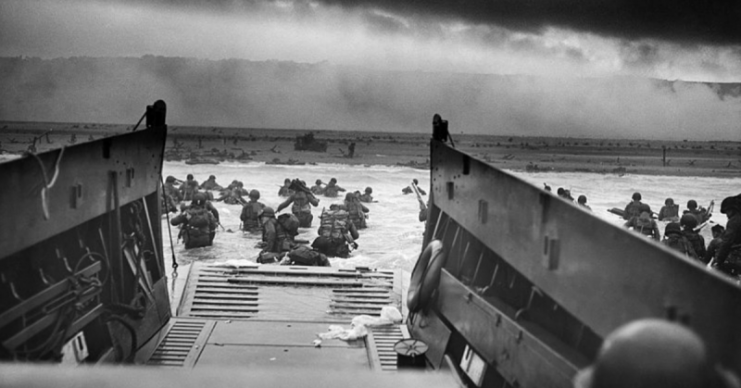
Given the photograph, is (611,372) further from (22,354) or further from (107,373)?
(22,354)

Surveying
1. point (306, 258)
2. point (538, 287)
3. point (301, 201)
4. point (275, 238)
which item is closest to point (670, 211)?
point (301, 201)

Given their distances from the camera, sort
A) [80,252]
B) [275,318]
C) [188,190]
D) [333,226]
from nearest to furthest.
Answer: [80,252]
[275,318]
[333,226]
[188,190]

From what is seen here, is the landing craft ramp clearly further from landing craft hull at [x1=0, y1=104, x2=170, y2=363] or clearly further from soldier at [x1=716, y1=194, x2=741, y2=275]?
soldier at [x1=716, y1=194, x2=741, y2=275]

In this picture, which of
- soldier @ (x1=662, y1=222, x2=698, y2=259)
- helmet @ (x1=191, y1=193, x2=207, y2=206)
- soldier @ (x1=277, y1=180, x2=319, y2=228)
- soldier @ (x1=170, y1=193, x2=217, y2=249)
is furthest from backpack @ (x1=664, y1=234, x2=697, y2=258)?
helmet @ (x1=191, y1=193, x2=207, y2=206)

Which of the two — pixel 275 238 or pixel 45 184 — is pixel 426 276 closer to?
pixel 45 184

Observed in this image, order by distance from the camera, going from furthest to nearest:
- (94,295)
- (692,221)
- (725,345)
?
(692,221) → (94,295) → (725,345)

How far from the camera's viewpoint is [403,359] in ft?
15.0

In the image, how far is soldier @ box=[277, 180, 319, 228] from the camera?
14367 millimetres

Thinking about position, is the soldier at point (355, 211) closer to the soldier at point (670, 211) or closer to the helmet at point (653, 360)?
the soldier at point (670, 211)

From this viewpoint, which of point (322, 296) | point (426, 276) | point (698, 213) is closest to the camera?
point (426, 276)

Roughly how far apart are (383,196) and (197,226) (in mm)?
12096

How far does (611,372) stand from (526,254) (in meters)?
2.12

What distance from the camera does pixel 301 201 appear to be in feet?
48.2

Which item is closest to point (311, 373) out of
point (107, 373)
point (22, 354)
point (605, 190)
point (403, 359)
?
point (107, 373)
